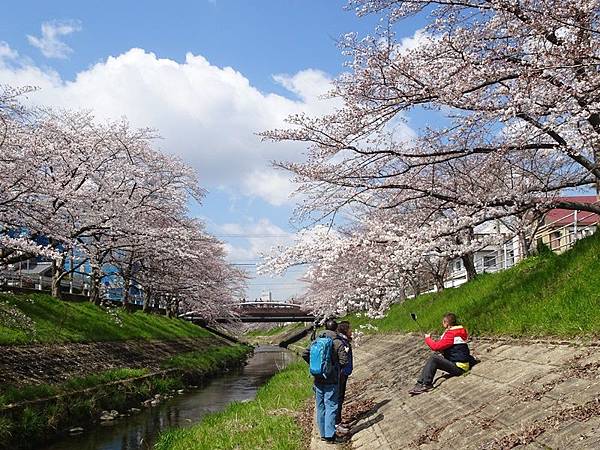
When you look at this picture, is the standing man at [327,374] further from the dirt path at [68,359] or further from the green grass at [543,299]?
the dirt path at [68,359]

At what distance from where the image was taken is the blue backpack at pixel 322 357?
27.0 feet

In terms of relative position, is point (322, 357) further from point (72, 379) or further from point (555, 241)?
point (555, 241)

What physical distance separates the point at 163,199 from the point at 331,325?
62.1ft

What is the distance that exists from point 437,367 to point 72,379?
1167cm

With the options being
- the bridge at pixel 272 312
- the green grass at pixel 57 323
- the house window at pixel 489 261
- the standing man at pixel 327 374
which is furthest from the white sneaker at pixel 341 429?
the bridge at pixel 272 312

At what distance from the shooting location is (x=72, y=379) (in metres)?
16.3

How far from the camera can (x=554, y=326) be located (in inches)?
321

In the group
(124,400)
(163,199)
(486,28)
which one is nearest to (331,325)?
(486,28)

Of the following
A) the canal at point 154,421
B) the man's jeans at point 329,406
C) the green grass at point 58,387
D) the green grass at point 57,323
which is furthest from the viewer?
the green grass at point 57,323

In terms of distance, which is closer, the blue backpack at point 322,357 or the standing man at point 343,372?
the blue backpack at point 322,357

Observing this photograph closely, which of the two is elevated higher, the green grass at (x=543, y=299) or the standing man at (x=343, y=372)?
the green grass at (x=543, y=299)

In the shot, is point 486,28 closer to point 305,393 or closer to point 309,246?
point 309,246

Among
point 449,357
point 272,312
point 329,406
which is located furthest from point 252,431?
point 272,312

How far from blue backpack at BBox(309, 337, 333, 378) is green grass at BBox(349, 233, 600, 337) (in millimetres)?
3160
